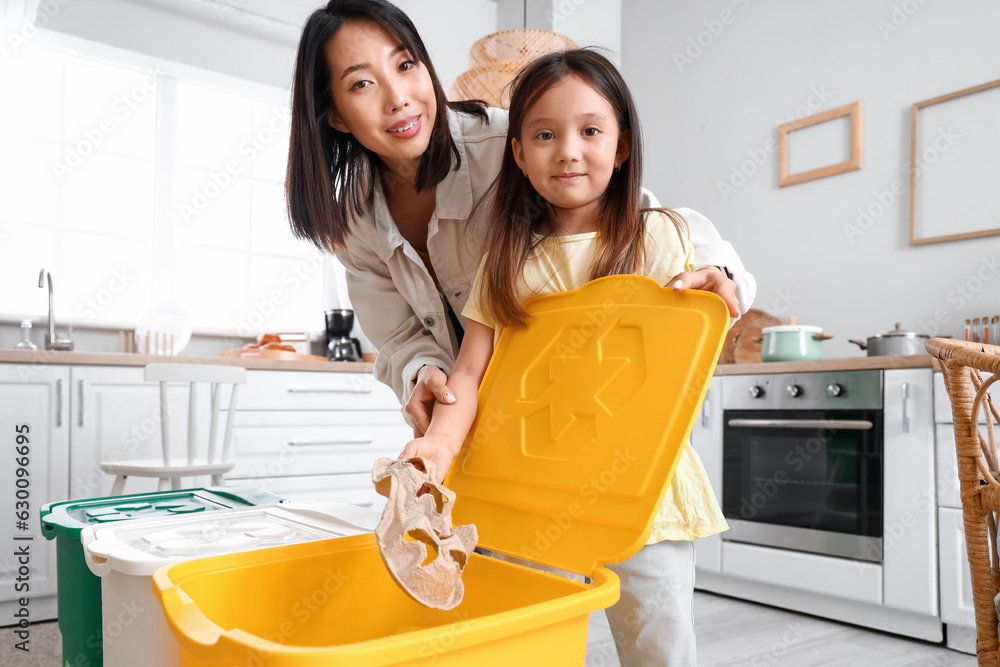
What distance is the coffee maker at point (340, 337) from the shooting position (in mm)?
3287

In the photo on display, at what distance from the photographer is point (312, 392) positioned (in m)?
2.76

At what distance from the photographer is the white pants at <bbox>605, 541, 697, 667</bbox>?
781 mm

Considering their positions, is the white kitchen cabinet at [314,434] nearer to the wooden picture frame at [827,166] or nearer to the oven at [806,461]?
the oven at [806,461]

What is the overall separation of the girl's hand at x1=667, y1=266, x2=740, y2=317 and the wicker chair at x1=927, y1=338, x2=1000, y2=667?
0.38 meters

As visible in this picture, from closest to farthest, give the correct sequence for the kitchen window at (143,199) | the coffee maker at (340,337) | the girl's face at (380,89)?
the girl's face at (380,89), the kitchen window at (143,199), the coffee maker at (340,337)

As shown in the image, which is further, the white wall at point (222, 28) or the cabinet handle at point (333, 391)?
the white wall at point (222, 28)

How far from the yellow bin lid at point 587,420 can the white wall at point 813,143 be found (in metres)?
2.16

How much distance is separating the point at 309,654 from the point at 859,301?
8.79 ft

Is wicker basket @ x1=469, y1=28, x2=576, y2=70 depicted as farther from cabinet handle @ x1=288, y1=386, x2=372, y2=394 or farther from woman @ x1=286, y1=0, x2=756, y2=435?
cabinet handle @ x1=288, y1=386, x2=372, y2=394

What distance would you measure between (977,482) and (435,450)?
2.24 feet

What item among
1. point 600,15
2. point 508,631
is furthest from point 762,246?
point 508,631

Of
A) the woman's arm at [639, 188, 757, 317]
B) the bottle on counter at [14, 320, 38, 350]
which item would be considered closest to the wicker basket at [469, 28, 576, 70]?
the woman's arm at [639, 188, 757, 317]

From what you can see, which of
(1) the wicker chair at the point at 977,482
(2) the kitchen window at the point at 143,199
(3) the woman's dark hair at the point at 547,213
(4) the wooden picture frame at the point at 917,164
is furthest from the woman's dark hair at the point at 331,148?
(2) the kitchen window at the point at 143,199

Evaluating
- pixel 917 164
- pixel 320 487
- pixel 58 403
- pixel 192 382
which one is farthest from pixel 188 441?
pixel 917 164
